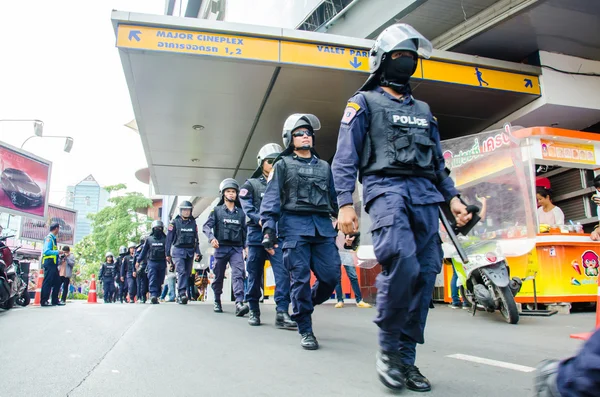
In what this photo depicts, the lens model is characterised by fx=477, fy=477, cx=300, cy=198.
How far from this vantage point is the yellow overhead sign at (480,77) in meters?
7.99

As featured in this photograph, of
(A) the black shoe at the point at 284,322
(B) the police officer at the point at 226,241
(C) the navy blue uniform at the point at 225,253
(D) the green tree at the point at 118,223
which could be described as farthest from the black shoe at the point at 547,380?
(D) the green tree at the point at 118,223

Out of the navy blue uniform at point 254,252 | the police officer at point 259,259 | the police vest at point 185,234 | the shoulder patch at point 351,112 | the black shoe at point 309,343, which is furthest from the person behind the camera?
the police vest at point 185,234

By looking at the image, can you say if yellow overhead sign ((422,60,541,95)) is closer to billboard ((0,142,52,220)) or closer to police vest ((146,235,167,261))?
police vest ((146,235,167,261))

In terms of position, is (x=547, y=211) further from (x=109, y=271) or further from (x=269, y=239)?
(x=109, y=271)

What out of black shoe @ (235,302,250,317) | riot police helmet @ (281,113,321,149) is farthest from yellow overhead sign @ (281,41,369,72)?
black shoe @ (235,302,250,317)

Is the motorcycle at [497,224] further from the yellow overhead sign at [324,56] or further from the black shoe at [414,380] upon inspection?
the black shoe at [414,380]

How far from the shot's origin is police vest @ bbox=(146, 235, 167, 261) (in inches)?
455

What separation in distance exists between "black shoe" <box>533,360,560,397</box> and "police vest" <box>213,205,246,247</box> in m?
6.24

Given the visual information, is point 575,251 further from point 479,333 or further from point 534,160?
point 479,333

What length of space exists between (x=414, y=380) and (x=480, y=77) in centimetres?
691

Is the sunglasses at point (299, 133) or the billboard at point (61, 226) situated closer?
the sunglasses at point (299, 133)

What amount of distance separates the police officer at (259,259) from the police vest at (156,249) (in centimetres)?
592

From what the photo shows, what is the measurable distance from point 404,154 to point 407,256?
0.57 meters

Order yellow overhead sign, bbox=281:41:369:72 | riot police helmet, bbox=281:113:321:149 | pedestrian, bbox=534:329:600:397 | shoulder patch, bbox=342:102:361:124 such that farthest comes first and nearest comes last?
yellow overhead sign, bbox=281:41:369:72
riot police helmet, bbox=281:113:321:149
shoulder patch, bbox=342:102:361:124
pedestrian, bbox=534:329:600:397
